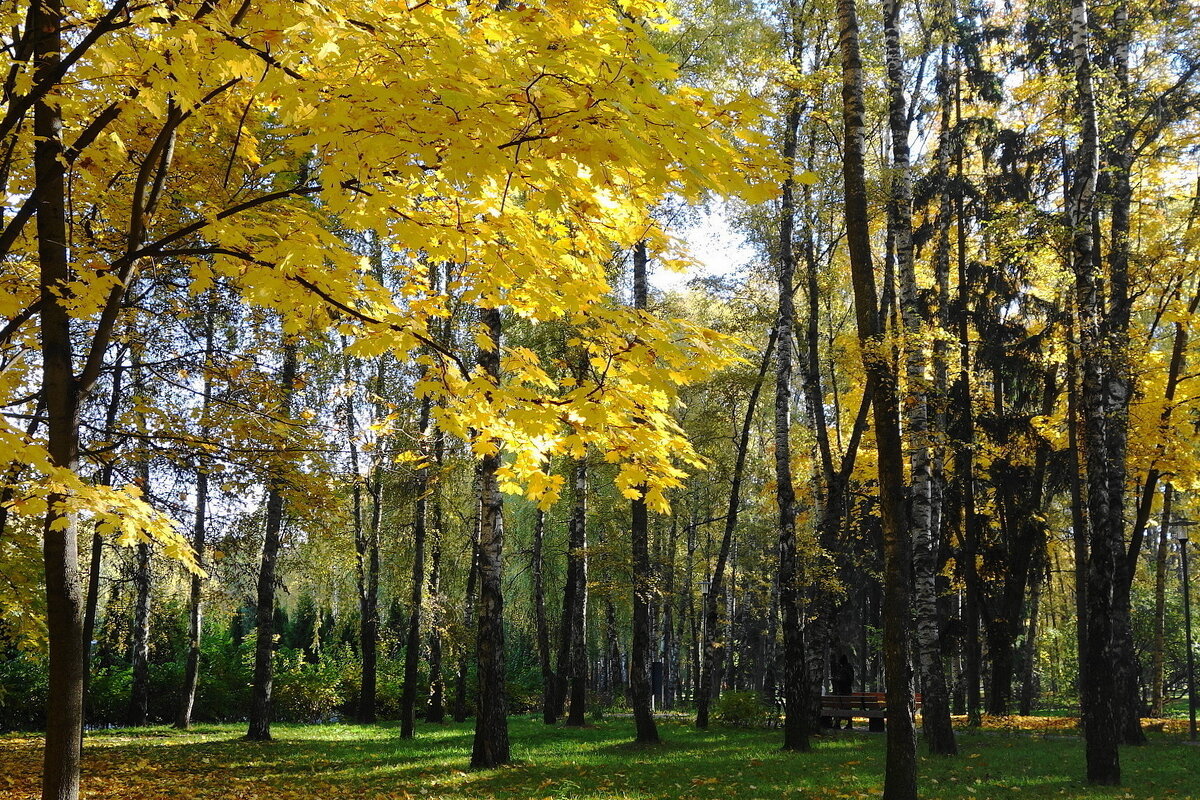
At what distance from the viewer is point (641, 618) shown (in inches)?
547

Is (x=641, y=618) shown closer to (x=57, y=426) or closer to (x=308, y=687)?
(x=57, y=426)

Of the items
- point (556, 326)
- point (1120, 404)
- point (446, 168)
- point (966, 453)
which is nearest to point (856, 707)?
point (966, 453)

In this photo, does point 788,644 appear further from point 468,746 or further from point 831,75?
point 831,75

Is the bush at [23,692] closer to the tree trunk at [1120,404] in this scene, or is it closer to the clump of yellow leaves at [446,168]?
the clump of yellow leaves at [446,168]

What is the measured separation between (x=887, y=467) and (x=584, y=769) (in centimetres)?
591

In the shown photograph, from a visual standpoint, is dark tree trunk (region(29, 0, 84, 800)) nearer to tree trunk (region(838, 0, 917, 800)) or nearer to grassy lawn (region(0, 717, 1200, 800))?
grassy lawn (region(0, 717, 1200, 800))

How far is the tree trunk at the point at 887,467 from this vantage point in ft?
22.1

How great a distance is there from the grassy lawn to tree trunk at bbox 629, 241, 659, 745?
52cm

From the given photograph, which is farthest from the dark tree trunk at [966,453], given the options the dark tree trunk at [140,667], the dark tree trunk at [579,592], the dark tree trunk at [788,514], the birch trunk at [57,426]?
the dark tree trunk at [140,667]

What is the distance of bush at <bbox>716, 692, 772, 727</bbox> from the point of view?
1700cm

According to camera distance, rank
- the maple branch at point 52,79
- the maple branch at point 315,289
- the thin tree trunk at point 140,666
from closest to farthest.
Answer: the maple branch at point 52,79 < the maple branch at point 315,289 < the thin tree trunk at point 140,666

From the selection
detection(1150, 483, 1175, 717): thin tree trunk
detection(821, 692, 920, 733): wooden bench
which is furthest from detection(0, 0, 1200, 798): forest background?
detection(821, 692, 920, 733): wooden bench

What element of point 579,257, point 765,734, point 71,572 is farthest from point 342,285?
point 765,734

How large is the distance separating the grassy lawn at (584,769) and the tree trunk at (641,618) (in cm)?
52
